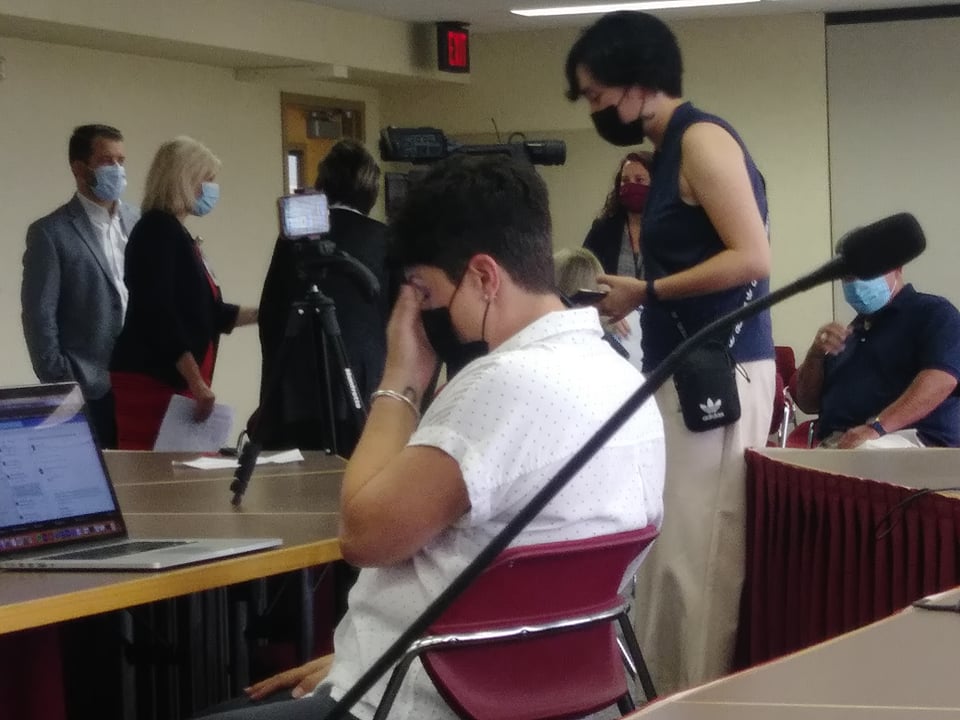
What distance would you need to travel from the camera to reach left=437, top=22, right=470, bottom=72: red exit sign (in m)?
7.73

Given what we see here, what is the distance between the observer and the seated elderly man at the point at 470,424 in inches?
62.0

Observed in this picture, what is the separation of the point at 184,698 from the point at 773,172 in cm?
584

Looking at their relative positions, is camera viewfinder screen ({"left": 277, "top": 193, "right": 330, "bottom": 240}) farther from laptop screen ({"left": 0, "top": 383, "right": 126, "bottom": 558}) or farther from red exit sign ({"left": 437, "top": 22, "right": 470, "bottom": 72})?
red exit sign ({"left": 437, "top": 22, "right": 470, "bottom": 72})

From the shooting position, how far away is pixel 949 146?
24.8 feet

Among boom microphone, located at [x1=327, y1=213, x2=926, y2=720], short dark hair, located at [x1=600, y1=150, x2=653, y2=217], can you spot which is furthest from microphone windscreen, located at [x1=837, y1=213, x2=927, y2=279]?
short dark hair, located at [x1=600, y1=150, x2=653, y2=217]

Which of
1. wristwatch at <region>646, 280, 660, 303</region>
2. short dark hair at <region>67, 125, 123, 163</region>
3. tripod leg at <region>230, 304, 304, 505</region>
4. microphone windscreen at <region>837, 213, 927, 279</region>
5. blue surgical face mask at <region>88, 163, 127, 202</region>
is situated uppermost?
short dark hair at <region>67, 125, 123, 163</region>

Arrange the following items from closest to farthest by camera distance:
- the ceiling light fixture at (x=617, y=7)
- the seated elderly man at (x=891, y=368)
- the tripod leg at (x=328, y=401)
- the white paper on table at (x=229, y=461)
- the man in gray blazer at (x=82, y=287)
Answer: the white paper on table at (x=229, y=461) → the tripod leg at (x=328, y=401) → the seated elderly man at (x=891, y=368) → the man in gray blazer at (x=82, y=287) → the ceiling light fixture at (x=617, y=7)

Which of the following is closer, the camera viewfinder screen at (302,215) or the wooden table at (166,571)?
the wooden table at (166,571)

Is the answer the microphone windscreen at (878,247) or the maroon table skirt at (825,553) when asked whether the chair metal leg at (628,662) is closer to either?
the maroon table skirt at (825,553)

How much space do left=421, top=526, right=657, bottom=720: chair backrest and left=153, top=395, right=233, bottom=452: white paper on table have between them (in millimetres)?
1661

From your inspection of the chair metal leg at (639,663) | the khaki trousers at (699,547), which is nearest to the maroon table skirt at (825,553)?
the khaki trousers at (699,547)

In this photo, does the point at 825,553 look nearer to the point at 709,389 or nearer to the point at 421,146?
the point at 709,389

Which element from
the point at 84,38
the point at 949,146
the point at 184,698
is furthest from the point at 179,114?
Result: the point at 184,698

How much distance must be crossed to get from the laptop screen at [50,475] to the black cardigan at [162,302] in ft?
5.58
